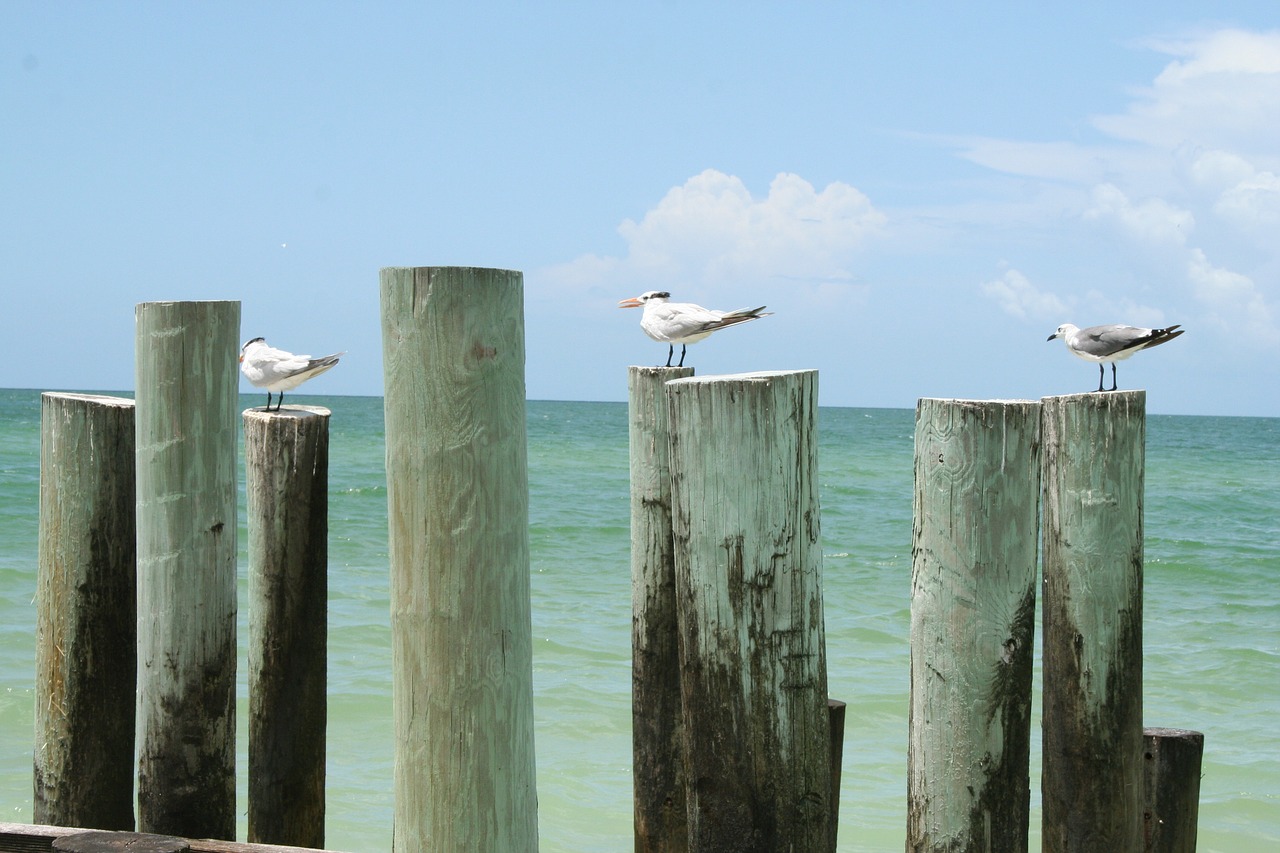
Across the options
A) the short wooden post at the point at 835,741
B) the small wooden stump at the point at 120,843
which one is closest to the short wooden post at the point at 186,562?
the small wooden stump at the point at 120,843

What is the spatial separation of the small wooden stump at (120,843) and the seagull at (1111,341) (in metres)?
5.59

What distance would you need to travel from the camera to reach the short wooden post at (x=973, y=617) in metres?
3.72

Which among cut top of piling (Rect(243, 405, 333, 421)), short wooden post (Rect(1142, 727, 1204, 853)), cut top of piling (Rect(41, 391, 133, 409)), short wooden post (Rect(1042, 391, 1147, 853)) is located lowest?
short wooden post (Rect(1142, 727, 1204, 853))

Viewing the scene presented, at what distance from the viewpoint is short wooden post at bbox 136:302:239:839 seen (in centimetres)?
425

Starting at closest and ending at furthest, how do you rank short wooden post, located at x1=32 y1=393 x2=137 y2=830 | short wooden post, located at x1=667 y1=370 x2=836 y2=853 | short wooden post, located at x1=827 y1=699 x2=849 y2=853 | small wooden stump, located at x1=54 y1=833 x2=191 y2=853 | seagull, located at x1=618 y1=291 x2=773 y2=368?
short wooden post, located at x1=667 y1=370 x2=836 y2=853 → small wooden stump, located at x1=54 y1=833 x2=191 y2=853 → short wooden post, located at x1=827 y1=699 x2=849 y2=853 → short wooden post, located at x1=32 y1=393 x2=137 y2=830 → seagull, located at x1=618 y1=291 x2=773 y2=368

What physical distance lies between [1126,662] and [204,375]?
11.0 ft

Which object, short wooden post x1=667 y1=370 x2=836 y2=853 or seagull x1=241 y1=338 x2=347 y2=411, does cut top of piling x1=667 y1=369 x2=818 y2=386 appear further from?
seagull x1=241 y1=338 x2=347 y2=411

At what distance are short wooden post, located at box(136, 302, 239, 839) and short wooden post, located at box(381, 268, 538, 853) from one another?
177cm

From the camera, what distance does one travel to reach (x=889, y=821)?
726 cm

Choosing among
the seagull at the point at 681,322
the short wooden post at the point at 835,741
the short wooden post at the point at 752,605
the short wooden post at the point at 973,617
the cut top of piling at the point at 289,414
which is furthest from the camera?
the seagull at the point at 681,322

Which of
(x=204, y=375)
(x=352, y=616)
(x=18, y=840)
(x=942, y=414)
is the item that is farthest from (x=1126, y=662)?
(x=352, y=616)

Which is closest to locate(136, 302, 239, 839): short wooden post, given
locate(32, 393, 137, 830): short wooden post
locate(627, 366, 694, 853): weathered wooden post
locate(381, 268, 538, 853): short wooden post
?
locate(32, 393, 137, 830): short wooden post

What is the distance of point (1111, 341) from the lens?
734 centimetres

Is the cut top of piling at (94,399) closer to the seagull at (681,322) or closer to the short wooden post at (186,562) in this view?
the short wooden post at (186,562)
